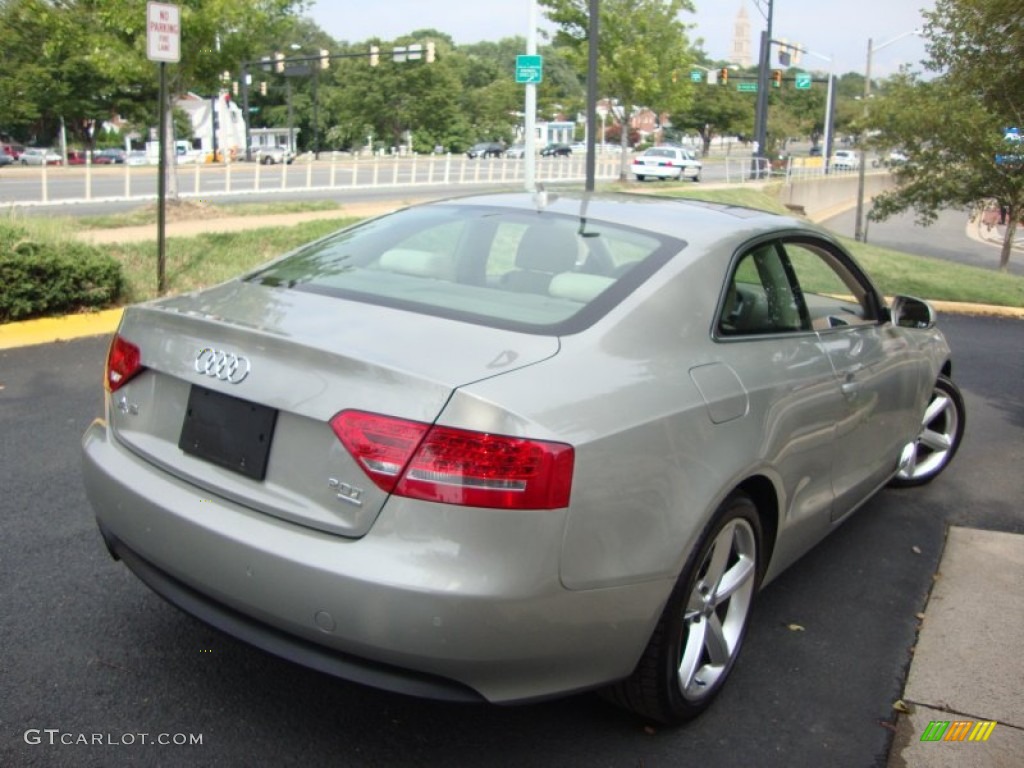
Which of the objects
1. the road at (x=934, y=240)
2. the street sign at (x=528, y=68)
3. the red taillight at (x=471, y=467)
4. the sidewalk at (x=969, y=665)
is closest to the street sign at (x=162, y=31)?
the red taillight at (x=471, y=467)

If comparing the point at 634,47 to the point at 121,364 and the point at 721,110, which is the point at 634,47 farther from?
the point at 721,110

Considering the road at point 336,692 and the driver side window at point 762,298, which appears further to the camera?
the driver side window at point 762,298

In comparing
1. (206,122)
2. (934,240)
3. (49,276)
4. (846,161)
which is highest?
(206,122)

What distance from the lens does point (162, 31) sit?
26.7 feet

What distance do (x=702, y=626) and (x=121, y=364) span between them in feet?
6.45

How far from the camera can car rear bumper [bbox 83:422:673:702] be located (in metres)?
2.31

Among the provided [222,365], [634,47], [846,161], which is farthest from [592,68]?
[846,161]

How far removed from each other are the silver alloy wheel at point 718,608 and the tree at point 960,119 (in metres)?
14.4

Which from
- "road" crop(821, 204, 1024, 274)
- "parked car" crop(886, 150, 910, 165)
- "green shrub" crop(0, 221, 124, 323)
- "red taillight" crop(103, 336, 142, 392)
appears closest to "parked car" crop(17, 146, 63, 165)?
"road" crop(821, 204, 1024, 274)

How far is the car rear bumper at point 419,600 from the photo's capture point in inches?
91.1

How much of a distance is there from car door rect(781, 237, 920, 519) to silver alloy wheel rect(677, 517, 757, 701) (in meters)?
0.75

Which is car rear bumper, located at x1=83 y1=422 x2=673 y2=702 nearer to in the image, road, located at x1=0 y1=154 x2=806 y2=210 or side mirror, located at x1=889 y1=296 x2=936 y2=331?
side mirror, located at x1=889 y1=296 x2=936 y2=331

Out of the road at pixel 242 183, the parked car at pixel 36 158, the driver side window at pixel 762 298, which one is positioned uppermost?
the parked car at pixel 36 158

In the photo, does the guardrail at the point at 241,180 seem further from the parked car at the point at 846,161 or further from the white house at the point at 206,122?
the white house at the point at 206,122
